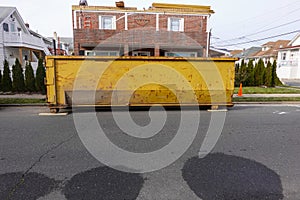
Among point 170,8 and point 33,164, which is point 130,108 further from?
point 170,8

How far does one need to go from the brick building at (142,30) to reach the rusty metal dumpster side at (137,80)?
895 cm

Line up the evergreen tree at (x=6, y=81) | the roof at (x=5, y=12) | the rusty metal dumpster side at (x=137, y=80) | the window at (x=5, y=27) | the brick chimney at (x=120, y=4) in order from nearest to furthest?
1. the rusty metal dumpster side at (x=137, y=80)
2. the evergreen tree at (x=6, y=81)
3. the brick chimney at (x=120, y=4)
4. the roof at (x=5, y=12)
5. the window at (x=5, y=27)

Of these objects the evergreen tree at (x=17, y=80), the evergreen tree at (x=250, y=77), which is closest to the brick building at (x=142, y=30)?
the evergreen tree at (x=250, y=77)

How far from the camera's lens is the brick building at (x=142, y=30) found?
15.3m

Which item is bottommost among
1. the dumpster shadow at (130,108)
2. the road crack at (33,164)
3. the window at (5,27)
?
the road crack at (33,164)

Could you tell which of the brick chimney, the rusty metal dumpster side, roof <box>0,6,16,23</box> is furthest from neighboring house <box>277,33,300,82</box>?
roof <box>0,6,16,23</box>

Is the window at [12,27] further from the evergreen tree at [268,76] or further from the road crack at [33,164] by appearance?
the evergreen tree at [268,76]

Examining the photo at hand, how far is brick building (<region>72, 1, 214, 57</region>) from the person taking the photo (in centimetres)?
1530

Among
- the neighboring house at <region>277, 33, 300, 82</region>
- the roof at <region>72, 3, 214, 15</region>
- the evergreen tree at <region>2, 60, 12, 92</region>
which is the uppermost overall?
the roof at <region>72, 3, 214, 15</region>

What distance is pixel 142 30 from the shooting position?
15.5 metres

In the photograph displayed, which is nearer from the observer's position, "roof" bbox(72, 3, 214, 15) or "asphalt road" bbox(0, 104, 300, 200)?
"asphalt road" bbox(0, 104, 300, 200)

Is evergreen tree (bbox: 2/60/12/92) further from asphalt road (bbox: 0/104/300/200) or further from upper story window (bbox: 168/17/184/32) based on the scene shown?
upper story window (bbox: 168/17/184/32)

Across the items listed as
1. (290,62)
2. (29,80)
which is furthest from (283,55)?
(29,80)

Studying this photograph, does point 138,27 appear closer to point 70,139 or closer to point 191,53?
point 191,53
